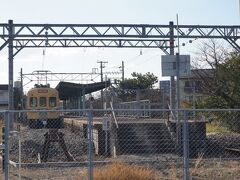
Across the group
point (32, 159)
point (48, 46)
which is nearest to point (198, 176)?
point (32, 159)

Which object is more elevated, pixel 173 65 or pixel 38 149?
pixel 173 65

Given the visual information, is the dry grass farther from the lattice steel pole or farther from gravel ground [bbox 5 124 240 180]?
the lattice steel pole

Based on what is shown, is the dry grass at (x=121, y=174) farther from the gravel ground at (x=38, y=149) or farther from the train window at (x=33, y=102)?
the train window at (x=33, y=102)

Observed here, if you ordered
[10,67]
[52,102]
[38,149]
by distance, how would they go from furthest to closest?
[52,102]
[10,67]
[38,149]

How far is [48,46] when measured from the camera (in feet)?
115

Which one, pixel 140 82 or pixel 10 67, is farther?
pixel 140 82

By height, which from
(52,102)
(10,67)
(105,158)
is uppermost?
(10,67)

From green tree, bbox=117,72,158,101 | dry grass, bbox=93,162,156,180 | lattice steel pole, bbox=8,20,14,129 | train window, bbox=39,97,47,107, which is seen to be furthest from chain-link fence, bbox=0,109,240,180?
green tree, bbox=117,72,158,101

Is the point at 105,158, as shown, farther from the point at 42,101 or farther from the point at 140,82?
the point at 140,82

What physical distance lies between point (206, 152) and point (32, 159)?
649 cm

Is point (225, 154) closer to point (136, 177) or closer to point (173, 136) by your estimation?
point (173, 136)

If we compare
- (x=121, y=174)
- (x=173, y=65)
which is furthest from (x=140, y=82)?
(x=121, y=174)

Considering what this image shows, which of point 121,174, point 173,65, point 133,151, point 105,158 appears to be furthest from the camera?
point 173,65

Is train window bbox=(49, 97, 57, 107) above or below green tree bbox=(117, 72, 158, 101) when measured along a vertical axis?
below
